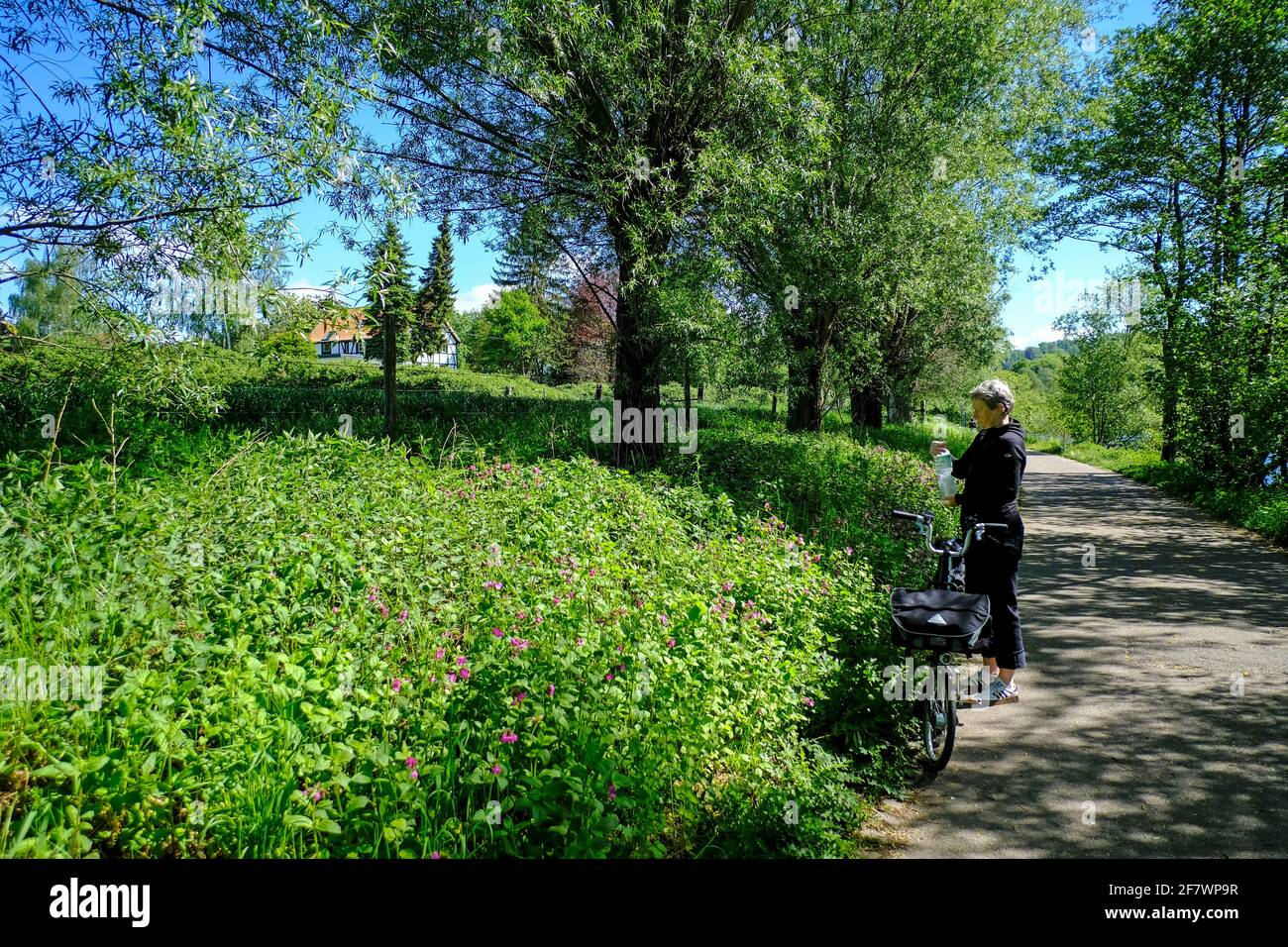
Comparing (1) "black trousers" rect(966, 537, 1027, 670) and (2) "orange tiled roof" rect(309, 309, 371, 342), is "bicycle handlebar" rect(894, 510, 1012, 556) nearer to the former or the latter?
(1) "black trousers" rect(966, 537, 1027, 670)

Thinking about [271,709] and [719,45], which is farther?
[719,45]

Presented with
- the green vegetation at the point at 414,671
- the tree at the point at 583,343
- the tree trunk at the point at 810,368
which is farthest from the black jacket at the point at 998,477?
the tree at the point at 583,343

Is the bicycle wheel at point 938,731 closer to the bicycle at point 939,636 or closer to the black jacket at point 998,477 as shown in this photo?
the bicycle at point 939,636

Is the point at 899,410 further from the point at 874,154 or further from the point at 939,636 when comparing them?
the point at 939,636

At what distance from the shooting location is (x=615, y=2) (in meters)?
10.1

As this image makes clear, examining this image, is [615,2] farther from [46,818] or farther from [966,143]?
[46,818]

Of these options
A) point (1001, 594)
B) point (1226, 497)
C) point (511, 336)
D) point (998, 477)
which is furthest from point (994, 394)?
point (511, 336)

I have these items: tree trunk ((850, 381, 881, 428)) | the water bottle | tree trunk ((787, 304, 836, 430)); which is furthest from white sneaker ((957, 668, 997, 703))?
tree trunk ((850, 381, 881, 428))

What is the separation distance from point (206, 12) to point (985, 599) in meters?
6.77

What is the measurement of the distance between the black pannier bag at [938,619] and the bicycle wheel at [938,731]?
0.41 metres

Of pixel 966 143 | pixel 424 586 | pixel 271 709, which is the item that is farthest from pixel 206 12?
pixel 966 143

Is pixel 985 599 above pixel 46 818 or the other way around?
above

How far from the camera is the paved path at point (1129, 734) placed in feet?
11.9

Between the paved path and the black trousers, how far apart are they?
0.50 m
